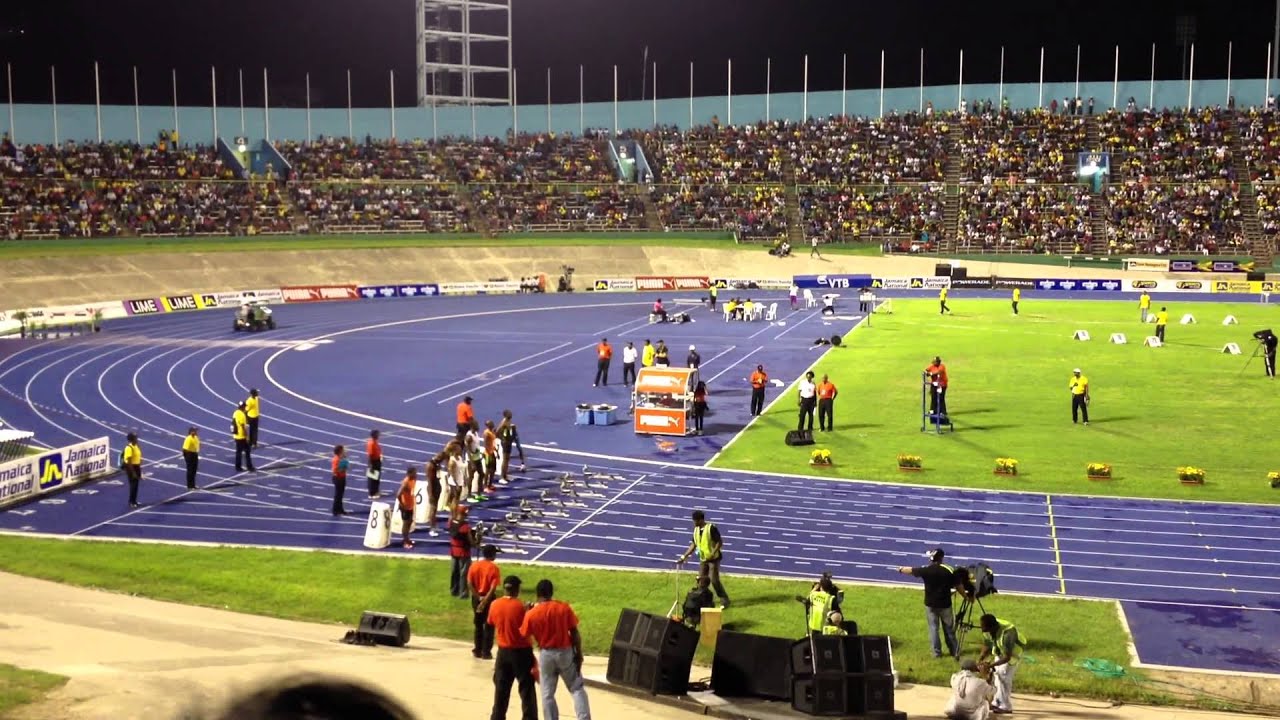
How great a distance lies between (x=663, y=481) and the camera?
85.1ft

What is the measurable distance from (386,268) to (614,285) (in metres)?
12.8

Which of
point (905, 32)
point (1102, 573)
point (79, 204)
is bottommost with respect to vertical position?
point (1102, 573)

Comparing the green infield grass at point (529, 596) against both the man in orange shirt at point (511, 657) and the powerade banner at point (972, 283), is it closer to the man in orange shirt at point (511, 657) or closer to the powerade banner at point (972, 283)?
the man in orange shirt at point (511, 657)

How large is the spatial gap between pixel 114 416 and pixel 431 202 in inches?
2054

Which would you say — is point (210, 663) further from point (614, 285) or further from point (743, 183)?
point (743, 183)

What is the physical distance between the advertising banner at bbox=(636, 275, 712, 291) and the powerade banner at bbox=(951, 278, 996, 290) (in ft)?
46.1

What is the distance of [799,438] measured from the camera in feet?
97.4

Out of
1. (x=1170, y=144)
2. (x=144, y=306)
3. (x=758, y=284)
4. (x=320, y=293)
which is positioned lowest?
(x=144, y=306)

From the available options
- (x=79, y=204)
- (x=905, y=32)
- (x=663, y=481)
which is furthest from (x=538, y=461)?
(x=905, y=32)

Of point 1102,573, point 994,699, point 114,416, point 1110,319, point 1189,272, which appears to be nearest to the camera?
point 994,699

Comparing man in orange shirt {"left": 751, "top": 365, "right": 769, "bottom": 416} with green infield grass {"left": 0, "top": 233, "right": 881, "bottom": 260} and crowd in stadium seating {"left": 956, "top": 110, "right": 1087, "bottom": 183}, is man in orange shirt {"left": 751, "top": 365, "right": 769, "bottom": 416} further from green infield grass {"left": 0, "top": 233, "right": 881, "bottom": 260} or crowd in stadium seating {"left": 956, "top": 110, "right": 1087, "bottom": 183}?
crowd in stadium seating {"left": 956, "top": 110, "right": 1087, "bottom": 183}

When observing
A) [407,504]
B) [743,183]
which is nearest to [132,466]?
[407,504]

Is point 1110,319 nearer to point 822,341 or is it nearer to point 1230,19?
point 822,341

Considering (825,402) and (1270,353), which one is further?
(1270,353)
